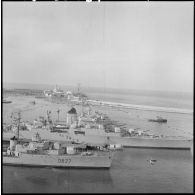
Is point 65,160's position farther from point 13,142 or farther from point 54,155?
point 13,142

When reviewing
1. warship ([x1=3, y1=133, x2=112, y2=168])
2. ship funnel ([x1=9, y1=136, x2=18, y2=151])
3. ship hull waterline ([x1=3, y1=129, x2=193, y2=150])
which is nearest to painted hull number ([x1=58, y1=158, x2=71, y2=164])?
warship ([x1=3, y1=133, x2=112, y2=168])

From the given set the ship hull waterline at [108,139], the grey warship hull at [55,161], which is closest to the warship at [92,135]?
the ship hull waterline at [108,139]

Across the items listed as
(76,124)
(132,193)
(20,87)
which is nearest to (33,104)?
(20,87)

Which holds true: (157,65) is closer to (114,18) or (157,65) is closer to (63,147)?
(114,18)

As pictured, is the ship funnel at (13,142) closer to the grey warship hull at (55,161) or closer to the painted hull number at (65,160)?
the grey warship hull at (55,161)

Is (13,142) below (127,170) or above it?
above

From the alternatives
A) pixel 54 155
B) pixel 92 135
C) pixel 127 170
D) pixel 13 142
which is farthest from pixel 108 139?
pixel 13 142
